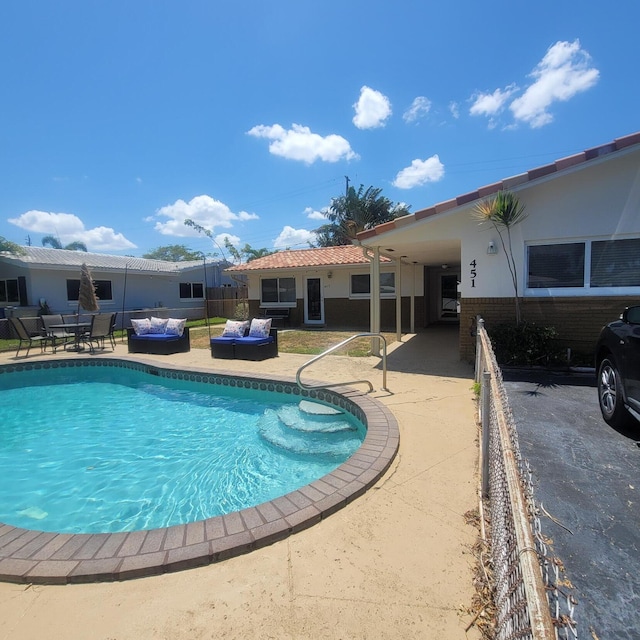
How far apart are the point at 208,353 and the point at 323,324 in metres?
7.45

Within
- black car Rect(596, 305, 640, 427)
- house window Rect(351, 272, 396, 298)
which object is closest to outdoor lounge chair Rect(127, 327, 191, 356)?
house window Rect(351, 272, 396, 298)

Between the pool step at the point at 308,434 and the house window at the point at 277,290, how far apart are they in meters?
12.5

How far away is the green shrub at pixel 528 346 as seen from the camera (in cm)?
705

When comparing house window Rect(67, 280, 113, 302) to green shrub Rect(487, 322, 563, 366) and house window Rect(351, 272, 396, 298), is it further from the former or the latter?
green shrub Rect(487, 322, 563, 366)

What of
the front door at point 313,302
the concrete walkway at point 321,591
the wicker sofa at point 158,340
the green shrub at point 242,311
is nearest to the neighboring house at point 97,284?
the green shrub at point 242,311

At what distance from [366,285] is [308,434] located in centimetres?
1189

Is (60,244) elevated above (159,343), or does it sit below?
above

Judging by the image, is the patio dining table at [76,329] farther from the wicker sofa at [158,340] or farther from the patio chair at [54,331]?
the wicker sofa at [158,340]

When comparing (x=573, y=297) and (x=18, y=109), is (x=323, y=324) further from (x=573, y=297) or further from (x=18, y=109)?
(x=18, y=109)

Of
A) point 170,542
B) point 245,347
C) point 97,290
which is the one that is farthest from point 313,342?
point 97,290

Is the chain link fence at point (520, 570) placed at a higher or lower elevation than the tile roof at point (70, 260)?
lower

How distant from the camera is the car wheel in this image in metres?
4.10

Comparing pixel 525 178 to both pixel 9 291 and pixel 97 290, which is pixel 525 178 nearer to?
pixel 97 290

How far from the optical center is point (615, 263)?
7.12m
